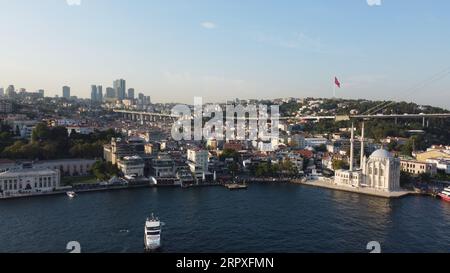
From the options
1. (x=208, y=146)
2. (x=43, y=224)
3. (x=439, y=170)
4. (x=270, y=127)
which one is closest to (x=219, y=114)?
(x=270, y=127)

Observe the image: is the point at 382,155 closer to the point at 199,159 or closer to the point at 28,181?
the point at 199,159

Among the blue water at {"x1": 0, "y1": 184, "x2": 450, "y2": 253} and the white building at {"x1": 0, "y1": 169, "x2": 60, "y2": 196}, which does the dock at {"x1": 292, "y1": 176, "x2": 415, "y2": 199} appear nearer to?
the blue water at {"x1": 0, "y1": 184, "x2": 450, "y2": 253}

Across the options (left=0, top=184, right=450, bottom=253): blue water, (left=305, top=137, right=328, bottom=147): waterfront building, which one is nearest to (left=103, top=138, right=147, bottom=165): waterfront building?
(left=0, top=184, right=450, bottom=253): blue water

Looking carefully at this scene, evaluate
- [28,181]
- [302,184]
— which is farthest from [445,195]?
[28,181]

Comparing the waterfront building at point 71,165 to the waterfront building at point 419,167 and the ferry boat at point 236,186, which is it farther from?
the waterfront building at point 419,167

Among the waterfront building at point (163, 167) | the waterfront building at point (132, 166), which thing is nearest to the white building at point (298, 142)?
the waterfront building at point (163, 167)

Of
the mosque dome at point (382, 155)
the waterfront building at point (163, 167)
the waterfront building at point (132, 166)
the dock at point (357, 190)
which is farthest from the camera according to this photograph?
the waterfront building at point (163, 167)
